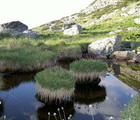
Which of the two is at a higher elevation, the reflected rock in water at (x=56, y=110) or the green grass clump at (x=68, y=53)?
the green grass clump at (x=68, y=53)

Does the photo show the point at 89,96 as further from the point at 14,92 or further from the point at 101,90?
the point at 14,92

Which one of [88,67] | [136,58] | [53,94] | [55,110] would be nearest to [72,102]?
[53,94]

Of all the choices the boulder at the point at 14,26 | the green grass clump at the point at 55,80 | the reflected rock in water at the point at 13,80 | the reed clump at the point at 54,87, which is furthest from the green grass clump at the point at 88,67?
the boulder at the point at 14,26

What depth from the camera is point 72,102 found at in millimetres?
14500

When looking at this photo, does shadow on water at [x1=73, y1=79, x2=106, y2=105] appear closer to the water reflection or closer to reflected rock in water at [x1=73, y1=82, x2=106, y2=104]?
reflected rock in water at [x1=73, y1=82, x2=106, y2=104]

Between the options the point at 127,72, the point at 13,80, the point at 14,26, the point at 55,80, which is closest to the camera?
the point at 55,80

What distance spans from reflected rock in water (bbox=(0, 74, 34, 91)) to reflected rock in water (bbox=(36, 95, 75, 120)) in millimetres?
3761

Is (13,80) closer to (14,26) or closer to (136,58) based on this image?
(136,58)

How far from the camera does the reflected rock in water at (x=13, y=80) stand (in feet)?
57.3

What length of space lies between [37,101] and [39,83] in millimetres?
1105

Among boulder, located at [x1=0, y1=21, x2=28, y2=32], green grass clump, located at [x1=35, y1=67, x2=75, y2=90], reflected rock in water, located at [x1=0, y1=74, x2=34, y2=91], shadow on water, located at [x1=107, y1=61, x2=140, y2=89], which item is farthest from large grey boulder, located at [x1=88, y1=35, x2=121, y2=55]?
boulder, located at [x1=0, y1=21, x2=28, y2=32]

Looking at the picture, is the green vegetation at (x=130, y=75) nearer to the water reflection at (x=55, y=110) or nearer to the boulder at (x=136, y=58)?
the boulder at (x=136, y=58)

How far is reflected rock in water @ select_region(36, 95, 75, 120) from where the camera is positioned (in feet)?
40.8

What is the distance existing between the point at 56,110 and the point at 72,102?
1.58 metres
